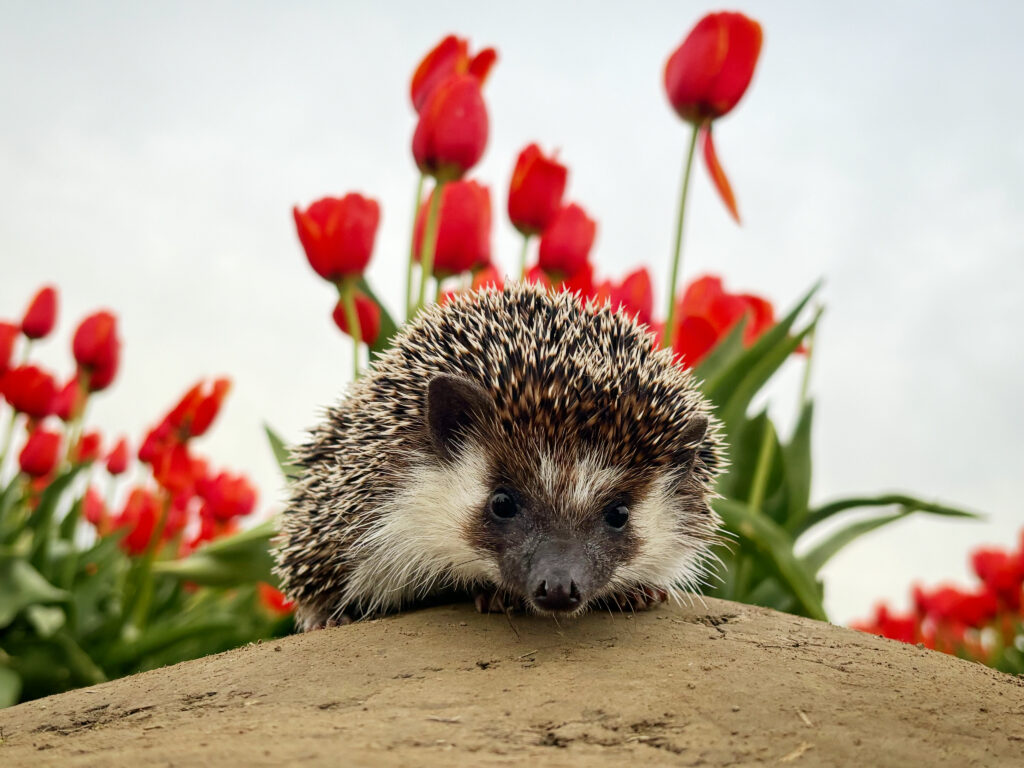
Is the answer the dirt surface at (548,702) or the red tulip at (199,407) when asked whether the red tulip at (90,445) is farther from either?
the dirt surface at (548,702)

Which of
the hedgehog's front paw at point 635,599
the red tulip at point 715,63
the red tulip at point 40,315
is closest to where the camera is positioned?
the hedgehog's front paw at point 635,599

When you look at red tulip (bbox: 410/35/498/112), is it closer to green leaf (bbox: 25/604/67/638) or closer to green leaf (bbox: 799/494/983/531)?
green leaf (bbox: 799/494/983/531)

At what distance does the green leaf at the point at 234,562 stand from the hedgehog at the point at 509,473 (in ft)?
3.70

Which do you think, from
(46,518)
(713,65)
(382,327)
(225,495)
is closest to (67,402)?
(46,518)

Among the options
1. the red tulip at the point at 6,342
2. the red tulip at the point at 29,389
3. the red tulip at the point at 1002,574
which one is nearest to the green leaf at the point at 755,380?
the red tulip at the point at 29,389

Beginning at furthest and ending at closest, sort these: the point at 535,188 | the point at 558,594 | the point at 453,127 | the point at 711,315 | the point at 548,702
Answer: the point at 711,315 → the point at 535,188 → the point at 453,127 → the point at 558,594 → the point at 548,702

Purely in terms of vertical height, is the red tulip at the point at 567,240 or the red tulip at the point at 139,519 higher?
the red tulip at the point at 567,240

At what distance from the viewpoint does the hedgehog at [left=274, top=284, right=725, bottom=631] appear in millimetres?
3537

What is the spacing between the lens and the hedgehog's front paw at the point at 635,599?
13.0ft

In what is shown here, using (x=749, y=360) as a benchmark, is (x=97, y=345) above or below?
below

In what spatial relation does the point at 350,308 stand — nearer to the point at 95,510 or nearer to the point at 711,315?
the point at 711,315

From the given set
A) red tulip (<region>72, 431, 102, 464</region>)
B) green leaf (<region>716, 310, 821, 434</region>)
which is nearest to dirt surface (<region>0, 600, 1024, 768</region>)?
green leaf (<region>716, 310, 821, 434</region>)

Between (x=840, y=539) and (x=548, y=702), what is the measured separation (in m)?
3.24

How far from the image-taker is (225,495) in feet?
26.8
